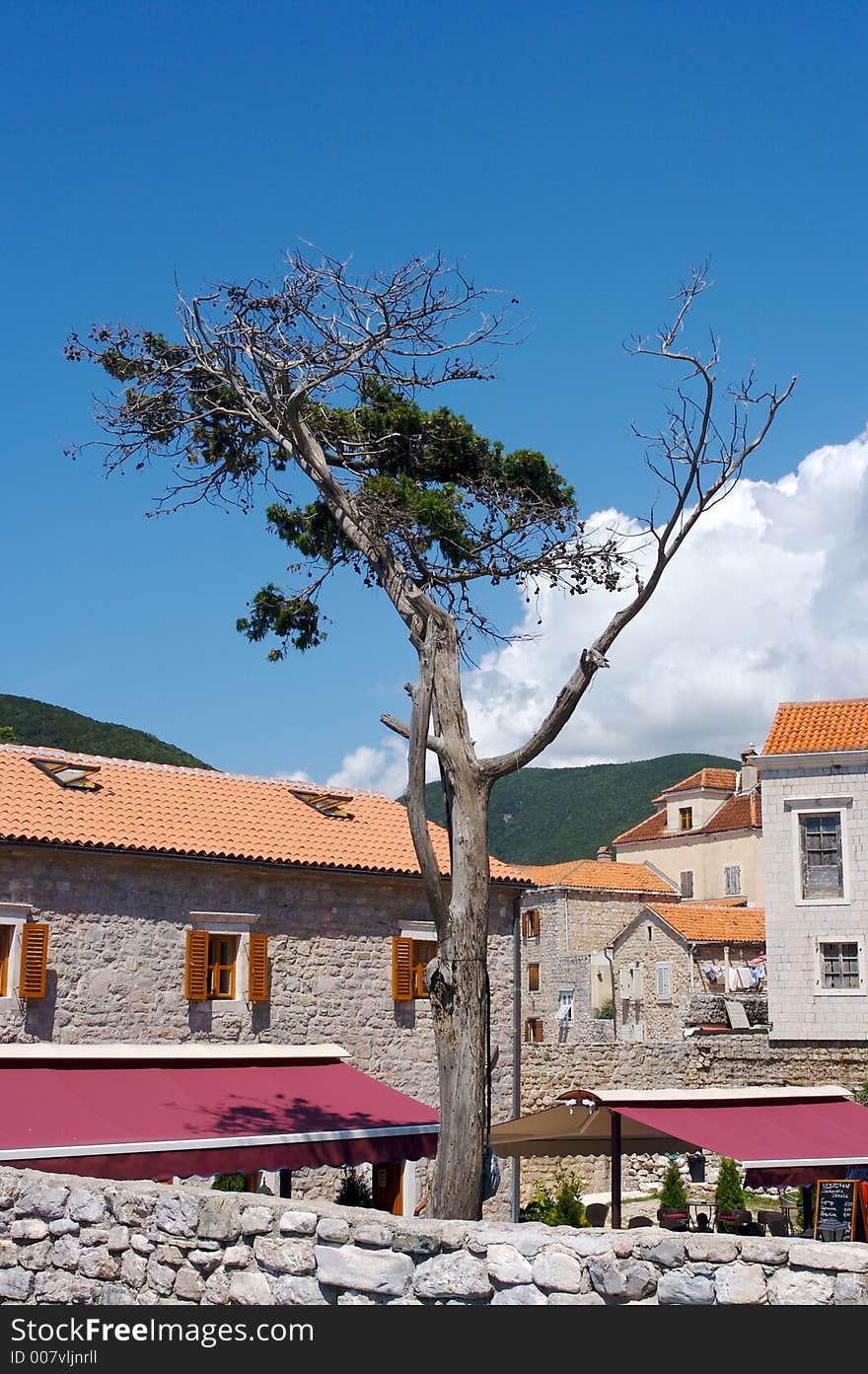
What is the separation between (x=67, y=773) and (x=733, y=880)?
4703 cm

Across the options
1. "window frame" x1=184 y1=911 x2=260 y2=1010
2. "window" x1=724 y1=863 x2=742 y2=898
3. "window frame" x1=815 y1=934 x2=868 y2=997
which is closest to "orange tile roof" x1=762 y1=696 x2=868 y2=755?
"window frame" x1=815 y1=934 x2=868 y2=997

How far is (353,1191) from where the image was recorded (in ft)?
65.0

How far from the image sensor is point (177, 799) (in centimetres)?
2245

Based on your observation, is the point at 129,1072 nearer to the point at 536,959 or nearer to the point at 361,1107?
the point at 361,1107

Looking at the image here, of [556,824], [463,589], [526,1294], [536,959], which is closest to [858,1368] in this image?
[526,1294]

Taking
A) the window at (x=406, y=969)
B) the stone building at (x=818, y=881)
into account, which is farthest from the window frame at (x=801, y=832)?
the window at (x=406, y=969)

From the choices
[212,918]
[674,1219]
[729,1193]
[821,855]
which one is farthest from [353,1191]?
[821,855]

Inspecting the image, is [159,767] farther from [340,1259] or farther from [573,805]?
A: [573,805]

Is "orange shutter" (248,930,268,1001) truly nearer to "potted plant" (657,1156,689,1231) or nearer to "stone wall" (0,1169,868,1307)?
"potted plant" (657,1156,689,1231)

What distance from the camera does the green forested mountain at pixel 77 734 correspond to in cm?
6309

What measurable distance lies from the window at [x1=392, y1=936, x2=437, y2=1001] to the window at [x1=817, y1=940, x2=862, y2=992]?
11975mm

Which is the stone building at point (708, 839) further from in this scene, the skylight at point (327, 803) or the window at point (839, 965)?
the skylight at point (327, 803)

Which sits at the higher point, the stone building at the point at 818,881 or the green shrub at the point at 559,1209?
the stone building at the point at 818,881

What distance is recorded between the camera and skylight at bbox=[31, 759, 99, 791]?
21.4 metres
